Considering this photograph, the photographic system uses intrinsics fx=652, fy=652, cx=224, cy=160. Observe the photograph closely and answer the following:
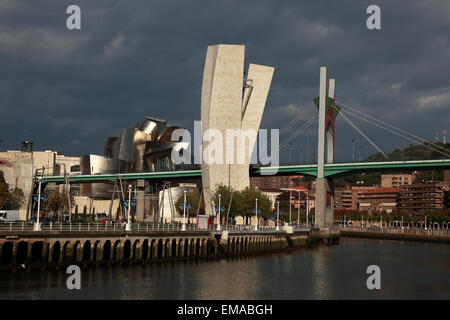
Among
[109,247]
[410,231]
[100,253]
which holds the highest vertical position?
[109,247]

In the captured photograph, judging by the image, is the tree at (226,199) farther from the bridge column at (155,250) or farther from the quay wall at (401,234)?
the quay wall at (401,234)

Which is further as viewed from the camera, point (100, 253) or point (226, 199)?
point (226, 199)

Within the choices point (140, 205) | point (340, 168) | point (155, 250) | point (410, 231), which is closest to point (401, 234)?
point (410, 231)

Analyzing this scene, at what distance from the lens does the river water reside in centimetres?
3866

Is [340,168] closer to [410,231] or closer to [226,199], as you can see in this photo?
[226,199]

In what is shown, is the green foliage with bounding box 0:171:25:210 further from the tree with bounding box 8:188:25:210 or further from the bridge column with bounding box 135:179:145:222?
the bridge column with bounding box 135:179:145:222

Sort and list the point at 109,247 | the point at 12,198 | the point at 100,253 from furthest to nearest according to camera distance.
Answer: the point at 12,198
the point at 109,247
the point at 100,253

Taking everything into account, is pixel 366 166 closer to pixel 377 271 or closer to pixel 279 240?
pixel 279 240

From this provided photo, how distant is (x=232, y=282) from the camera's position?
4562cm

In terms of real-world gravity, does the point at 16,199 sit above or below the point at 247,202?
below

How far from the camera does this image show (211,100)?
4439 inches

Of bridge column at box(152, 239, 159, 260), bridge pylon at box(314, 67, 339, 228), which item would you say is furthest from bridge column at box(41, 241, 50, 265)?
bridge pylon at box(314, 67, 339, 228)

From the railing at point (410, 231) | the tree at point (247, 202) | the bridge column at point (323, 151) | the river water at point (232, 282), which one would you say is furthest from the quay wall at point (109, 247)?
the railing at point (410, 231)
